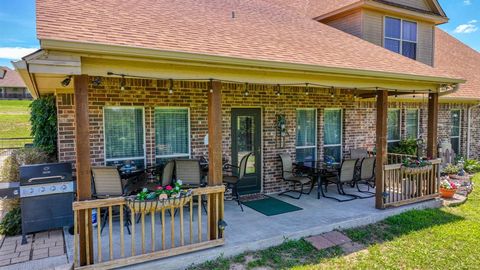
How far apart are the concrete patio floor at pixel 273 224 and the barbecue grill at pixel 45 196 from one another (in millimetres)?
504

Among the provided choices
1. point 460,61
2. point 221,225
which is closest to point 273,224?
point 221,225

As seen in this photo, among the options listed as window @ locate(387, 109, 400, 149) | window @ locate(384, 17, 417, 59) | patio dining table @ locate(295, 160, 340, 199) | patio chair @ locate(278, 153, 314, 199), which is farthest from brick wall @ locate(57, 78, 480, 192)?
window @ locate(384, 17, 417, 59)

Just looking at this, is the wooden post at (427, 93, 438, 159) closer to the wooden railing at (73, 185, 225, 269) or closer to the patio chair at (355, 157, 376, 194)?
the patio chair at (355, 157, 376, 194)

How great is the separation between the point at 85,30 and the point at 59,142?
99.9 inches

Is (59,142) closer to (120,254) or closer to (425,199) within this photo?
(120,254)

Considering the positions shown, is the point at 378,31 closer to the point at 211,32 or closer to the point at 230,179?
the point at 211,32

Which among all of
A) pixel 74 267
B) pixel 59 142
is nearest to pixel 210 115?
pixel 74 267

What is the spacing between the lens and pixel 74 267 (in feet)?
12.7

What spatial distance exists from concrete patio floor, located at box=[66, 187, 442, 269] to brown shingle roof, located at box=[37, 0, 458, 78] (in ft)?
8.89

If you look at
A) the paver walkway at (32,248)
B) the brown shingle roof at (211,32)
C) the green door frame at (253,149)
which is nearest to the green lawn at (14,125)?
the brown shingle roof at (211,32)

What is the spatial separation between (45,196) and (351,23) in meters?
9.13

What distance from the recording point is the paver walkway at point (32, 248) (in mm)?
4328

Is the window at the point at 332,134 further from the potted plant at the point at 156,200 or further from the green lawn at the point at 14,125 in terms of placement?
the green lawn at the point at 14,125

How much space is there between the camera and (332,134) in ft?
28.8
